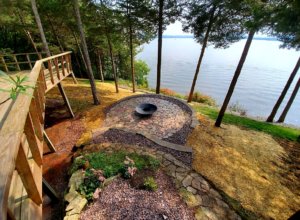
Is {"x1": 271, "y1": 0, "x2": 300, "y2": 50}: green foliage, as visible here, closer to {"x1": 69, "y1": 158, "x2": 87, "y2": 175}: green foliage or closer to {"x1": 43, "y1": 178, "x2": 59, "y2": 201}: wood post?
{"x1": 69, "y1": 158, "x2": 87, "y2": 175}: green foliage

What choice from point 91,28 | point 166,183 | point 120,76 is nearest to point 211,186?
point 166,183

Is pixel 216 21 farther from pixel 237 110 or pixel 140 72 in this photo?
pixel 140 72

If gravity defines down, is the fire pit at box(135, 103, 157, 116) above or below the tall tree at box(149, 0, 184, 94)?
below

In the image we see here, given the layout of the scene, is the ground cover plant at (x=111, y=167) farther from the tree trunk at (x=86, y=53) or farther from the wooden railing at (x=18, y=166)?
the tree trunk at (x=86, y=53)

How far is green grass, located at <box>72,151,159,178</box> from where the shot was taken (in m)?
4.18

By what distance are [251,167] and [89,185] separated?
4.92 meters

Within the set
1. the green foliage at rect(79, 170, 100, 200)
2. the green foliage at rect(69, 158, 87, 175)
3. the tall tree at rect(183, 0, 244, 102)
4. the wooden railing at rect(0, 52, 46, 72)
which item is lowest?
the green foliage at rect(69, 158, 87, 175)

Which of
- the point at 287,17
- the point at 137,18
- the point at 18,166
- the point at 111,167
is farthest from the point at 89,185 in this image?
the point at 137,18

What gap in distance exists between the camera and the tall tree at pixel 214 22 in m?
9.36

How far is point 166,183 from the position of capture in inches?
159

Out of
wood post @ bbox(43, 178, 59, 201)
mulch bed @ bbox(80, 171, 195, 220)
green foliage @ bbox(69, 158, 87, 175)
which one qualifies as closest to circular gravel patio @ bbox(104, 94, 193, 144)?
green foliage @ bbox(69, 158, 87, 175)

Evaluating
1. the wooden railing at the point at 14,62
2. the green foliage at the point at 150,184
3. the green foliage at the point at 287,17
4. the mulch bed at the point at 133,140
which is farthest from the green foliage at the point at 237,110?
the wooden railing at the point at 14,62

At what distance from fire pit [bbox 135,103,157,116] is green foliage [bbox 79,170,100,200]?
403cm

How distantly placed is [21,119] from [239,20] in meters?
10.7
